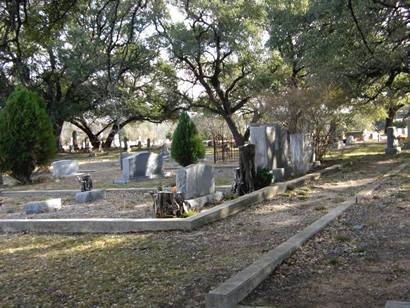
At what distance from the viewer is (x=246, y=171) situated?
35.5 feet

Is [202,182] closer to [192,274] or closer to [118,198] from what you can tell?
[118,198]

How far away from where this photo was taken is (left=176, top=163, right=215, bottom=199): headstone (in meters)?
9.39

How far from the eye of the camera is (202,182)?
9.98 meters

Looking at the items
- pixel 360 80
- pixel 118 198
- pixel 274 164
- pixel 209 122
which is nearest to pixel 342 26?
pixel 274 164

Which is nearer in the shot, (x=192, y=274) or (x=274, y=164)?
(x=192, y=274)

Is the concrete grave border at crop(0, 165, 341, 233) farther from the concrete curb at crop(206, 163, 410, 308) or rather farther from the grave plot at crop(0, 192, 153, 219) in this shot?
the concrete curb at crop(206, 163, 410, 308)

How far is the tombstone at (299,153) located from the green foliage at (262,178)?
3.86 metres

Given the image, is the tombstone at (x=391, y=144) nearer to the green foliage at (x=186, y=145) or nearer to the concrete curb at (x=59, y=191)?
the green foliage at (x=186, y=145)

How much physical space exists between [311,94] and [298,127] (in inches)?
55.0

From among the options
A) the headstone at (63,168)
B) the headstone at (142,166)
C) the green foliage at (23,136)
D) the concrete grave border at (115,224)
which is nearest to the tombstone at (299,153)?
the headstone at (142,166)

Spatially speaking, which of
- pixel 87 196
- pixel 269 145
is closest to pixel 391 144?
pixel 269 145

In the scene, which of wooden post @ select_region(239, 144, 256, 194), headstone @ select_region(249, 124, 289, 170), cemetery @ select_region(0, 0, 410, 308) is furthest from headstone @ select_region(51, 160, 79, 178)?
wooden post @ select_region(239, 144, 256, 194)

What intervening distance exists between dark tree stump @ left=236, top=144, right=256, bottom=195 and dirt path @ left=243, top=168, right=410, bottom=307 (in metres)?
3.43

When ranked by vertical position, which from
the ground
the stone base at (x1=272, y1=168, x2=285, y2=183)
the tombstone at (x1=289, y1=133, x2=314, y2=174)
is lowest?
the ground
